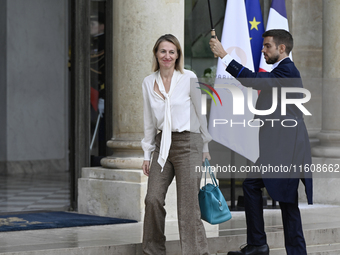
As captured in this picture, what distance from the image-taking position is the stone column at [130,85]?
6.77 m

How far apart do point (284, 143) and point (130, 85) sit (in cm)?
234

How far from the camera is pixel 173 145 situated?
471 centimetres

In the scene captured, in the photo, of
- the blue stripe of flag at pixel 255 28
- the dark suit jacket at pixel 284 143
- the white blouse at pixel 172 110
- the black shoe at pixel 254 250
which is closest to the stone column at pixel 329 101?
the blue stripe of flag at pixel 255 28

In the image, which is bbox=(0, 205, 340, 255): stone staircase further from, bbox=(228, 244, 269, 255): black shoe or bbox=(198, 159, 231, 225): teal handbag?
bbox=(198, 159, 231, 225): teal handbag

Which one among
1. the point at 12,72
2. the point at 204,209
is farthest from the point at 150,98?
the point at 12,72

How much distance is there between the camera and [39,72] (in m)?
13.6

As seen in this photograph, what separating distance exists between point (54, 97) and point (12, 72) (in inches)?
43.0

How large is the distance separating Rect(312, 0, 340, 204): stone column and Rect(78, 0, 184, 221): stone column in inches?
100

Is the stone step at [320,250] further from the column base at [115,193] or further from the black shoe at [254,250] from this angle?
the column base at [115,193]

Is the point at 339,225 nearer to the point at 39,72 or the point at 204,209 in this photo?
the point at 204,209

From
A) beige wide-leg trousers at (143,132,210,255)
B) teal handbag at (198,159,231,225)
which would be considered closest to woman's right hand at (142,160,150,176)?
beige wide-leg trousers at (143,132,210,255)

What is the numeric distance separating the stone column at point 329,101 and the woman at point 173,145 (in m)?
4.06

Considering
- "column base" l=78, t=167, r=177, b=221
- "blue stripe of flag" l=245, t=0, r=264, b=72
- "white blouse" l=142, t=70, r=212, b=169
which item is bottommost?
"column base" l=78, t=167, r=177, b=221

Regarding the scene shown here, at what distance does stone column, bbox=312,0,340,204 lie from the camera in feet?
27.8
